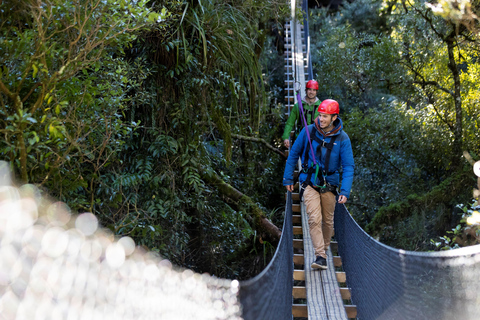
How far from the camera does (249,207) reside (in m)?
4.56

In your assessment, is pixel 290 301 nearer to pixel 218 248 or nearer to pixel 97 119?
pixel 218 248

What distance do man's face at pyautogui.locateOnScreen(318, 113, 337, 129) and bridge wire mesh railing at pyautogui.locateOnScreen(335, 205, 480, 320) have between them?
0.69 metres

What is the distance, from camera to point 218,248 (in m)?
4.31

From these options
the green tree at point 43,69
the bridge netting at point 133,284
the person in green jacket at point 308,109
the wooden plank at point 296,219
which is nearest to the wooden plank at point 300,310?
the bridge netting at point 133,284

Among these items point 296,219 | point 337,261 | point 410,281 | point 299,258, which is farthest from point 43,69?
point 296,219

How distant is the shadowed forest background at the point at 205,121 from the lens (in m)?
1.96

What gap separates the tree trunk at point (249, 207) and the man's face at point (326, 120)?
124 centimetres

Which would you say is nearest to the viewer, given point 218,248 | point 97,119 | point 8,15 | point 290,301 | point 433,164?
point 8,15

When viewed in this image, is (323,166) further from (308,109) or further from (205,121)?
(308,109)

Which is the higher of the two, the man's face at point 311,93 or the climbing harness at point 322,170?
the man's face at point 311,93

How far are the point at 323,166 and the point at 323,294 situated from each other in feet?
2.90

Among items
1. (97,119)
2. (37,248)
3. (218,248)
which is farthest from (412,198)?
(37,248)

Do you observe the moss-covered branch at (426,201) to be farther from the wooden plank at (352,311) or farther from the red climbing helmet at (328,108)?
the red climbing helmet at (328,108)

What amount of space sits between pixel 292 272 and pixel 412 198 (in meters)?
3.26
